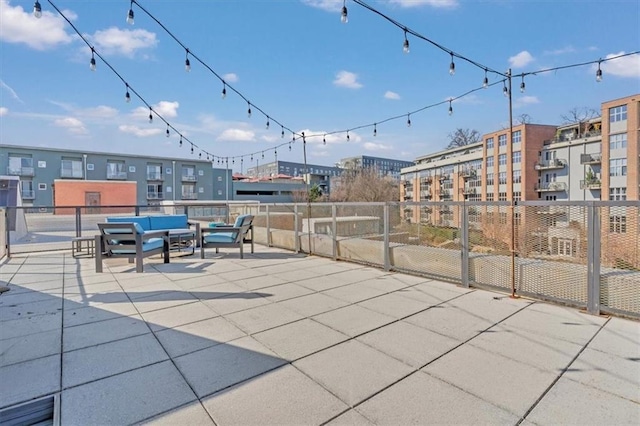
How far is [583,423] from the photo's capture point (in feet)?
5.68

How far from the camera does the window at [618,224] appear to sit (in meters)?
3.35

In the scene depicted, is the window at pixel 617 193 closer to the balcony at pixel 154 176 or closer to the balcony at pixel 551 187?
the balcony at pixel 551 187

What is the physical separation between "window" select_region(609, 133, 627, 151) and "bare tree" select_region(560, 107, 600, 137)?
19.6 ft

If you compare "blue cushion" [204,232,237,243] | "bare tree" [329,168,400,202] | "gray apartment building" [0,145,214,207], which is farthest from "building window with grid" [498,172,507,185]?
"blue cushion" [204,232,237,243]

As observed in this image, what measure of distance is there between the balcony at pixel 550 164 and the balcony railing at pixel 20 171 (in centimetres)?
5979

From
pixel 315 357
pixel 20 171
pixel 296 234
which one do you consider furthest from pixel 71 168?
pixel 315 357

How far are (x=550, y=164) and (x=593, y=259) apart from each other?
50.6 metres

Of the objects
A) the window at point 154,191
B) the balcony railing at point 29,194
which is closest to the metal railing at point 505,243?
the balcony railing at point 29,194

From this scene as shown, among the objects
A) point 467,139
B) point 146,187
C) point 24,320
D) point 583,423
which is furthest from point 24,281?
point 467,139

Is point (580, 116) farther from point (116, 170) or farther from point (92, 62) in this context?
point (116, 170)

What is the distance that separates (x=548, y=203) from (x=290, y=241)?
5423mm

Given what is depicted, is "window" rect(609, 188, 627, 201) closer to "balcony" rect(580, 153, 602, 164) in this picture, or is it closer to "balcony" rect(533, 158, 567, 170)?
"balcony" rect(580, 153, 602, 164)

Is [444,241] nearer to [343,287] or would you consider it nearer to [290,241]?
[343,287]

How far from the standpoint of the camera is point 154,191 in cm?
4034
